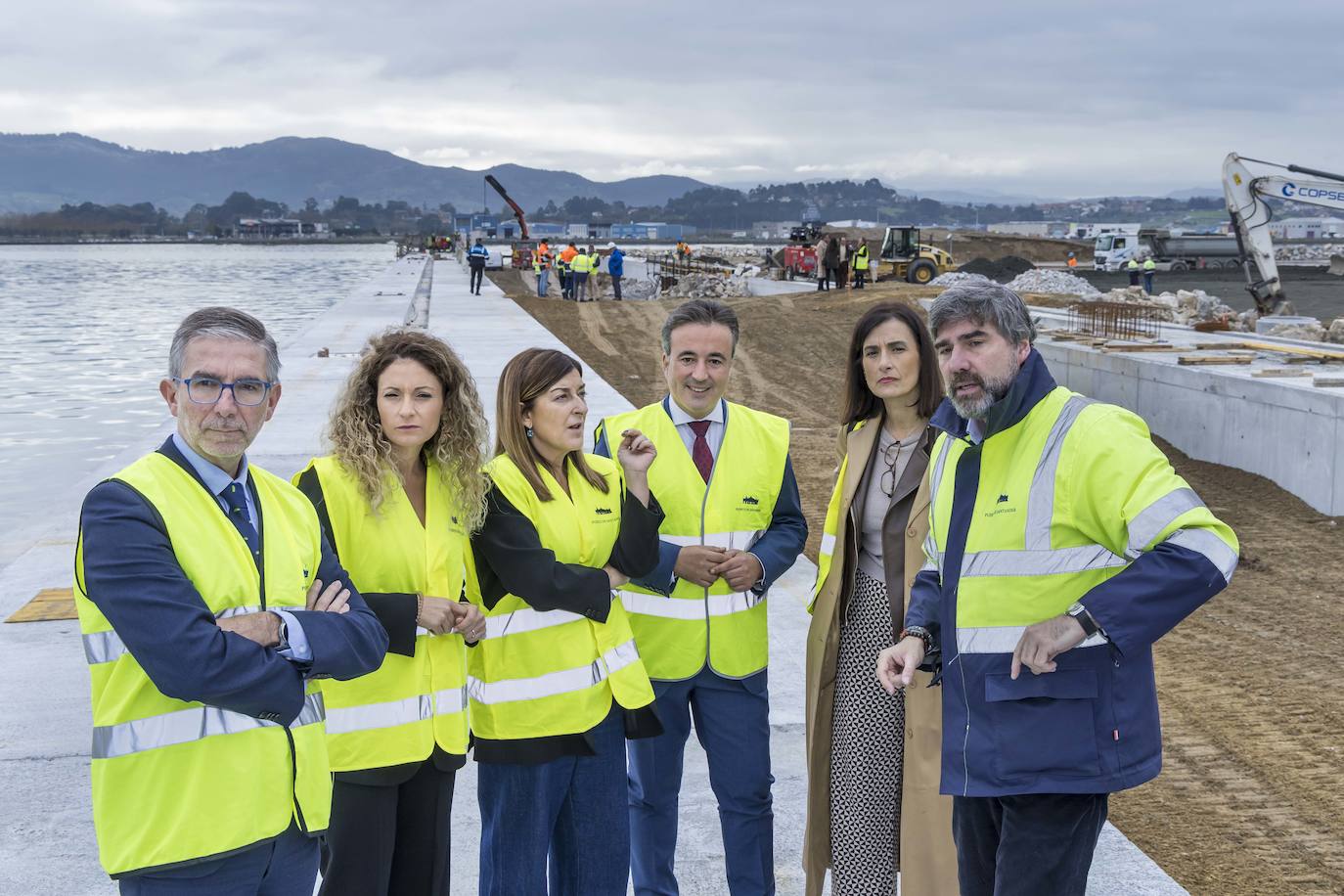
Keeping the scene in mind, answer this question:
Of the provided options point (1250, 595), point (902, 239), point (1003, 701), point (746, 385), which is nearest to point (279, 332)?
point (746, 385)

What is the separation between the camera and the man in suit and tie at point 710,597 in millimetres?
3846

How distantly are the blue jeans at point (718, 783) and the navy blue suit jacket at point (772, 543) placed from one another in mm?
328

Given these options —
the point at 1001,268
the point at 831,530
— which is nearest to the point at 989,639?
the point at 831,530

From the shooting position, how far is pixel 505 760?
3342 mm

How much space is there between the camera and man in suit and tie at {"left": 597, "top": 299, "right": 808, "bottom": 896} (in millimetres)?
3846

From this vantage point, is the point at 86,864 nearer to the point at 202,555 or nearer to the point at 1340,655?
the point at 202,555

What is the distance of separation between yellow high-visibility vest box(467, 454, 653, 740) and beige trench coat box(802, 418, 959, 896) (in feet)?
2.02

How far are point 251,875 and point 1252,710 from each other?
18.5 feet

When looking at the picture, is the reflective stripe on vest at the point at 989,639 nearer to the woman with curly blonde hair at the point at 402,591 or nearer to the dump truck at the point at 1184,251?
the woman with curly blonde hair at the point at 402,591

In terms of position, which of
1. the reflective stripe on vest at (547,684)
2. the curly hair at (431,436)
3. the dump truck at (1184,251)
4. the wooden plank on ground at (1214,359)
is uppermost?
the dump truck at (1184,251)

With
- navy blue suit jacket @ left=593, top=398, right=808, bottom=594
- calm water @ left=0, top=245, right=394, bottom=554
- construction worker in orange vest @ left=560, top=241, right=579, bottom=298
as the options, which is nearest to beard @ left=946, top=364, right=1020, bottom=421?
navy blue suit jacket @ left=593, top=398, right=808, bottom=594

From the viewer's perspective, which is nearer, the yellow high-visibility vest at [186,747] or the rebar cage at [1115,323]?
the yellow high-visibility vest at [186,747]

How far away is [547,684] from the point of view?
11.2ft

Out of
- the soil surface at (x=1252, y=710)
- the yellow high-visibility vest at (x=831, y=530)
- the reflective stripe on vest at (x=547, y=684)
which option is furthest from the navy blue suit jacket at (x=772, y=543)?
the soil surface at (x=1252, y=710)
